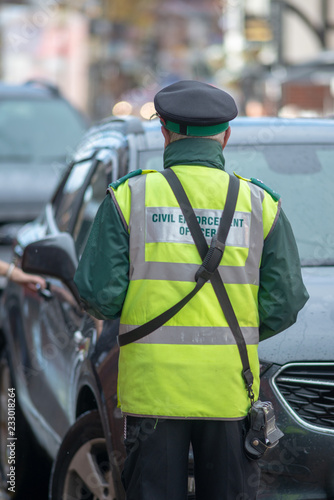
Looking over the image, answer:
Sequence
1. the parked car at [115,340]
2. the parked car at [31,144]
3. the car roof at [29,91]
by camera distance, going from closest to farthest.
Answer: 1. the parked car at [115,340]
2. the parked car at [31,144]
3. the car roof at [29,91]

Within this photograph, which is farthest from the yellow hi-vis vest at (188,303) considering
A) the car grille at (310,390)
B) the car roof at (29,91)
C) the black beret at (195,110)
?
the car roof at (29,91)

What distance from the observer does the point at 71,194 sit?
490 cm

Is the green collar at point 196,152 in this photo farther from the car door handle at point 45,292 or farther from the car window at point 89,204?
the car door handle at point 45,292

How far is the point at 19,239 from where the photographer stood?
18.7 feet

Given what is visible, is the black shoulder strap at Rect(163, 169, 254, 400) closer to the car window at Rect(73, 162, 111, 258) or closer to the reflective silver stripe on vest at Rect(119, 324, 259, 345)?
the reflective silver stripe on vest at Rect(119, 324, 259, 345)

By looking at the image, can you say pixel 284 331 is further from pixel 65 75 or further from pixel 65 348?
pixel 65 75

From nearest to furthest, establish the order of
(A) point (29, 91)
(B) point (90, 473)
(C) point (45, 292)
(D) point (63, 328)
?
(B) point (90, 473), (D) point (63, 328), (C) point (45, 292), (A) point (29, 91)

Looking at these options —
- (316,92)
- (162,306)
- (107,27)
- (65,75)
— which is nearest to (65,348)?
(162,306)

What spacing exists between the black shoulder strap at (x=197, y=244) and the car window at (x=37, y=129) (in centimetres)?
702

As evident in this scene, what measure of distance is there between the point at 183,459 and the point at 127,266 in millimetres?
565

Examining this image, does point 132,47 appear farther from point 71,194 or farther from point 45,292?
point 45,292

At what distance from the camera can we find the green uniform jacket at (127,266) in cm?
282

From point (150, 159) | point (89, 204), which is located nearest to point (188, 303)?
point (150, 159)

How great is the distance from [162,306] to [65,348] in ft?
4.85
